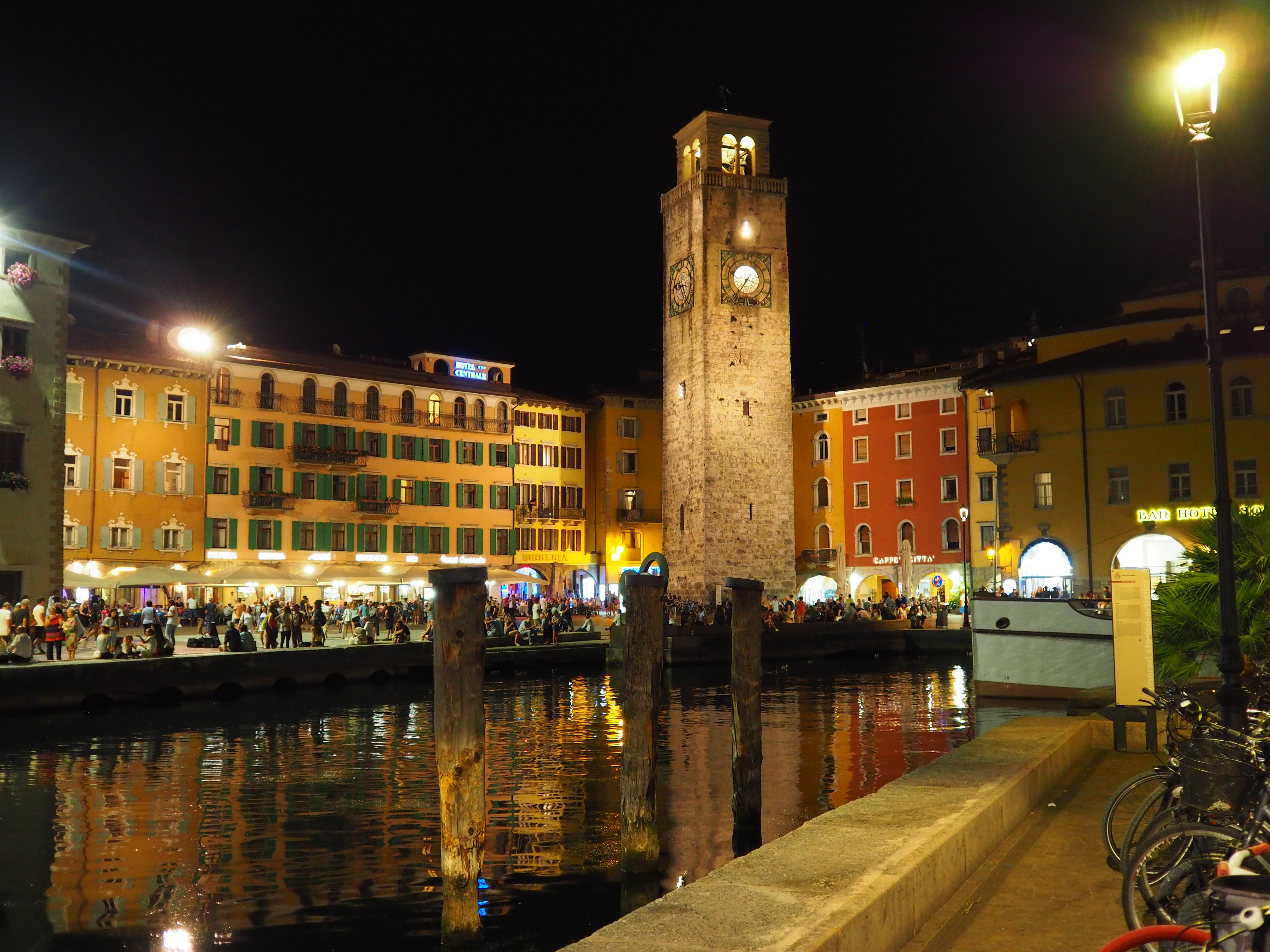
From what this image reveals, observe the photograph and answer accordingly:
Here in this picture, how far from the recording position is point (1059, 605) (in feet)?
77.8

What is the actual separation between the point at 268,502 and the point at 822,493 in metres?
23.7

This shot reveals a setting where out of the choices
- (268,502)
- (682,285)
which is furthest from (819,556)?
(268,502)

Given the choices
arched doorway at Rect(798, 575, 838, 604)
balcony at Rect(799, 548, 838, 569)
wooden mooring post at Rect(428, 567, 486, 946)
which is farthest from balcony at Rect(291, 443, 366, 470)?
wooden mooring post at Rect(428, 567, 486, 946)

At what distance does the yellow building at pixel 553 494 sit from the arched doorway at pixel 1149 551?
2578 centimetres

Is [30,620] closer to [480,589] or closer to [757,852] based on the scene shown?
[480,589]

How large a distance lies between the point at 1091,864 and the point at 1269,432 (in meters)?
33.2

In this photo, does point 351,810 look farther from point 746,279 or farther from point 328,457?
point 328,457

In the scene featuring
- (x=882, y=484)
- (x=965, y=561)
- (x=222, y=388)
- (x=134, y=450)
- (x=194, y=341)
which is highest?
(x=194, y=341)

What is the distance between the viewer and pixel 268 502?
154 ft

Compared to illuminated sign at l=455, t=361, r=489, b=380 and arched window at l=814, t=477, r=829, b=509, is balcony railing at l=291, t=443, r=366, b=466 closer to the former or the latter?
illuminated sign at l=455, t=361, r=489, b=380

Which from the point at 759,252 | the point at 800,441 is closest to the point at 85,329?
the point at 759,252

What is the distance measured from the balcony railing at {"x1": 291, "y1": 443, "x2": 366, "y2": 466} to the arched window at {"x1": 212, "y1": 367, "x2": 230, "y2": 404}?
3328mm

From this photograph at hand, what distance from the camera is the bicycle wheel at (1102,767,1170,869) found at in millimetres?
5727

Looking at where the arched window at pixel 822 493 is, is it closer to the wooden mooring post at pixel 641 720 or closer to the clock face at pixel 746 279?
the clock face at pixel 746 279
